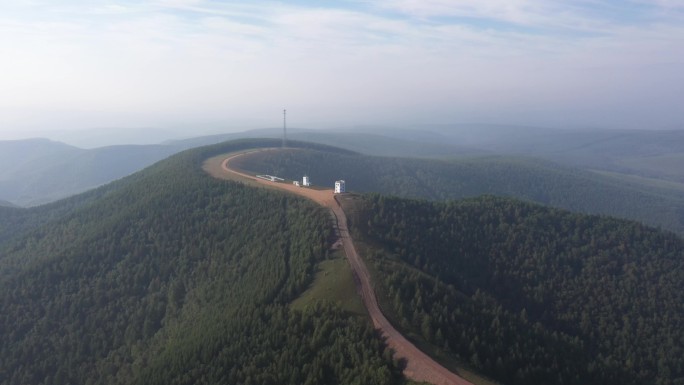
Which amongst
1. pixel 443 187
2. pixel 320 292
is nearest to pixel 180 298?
pixel 320 292

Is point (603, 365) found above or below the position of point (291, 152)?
below

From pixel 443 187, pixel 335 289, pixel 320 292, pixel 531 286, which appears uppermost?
pixel 335 289

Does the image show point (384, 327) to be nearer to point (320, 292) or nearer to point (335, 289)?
point (335, 289)

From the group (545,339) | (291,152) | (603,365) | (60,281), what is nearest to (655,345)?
(603,365)

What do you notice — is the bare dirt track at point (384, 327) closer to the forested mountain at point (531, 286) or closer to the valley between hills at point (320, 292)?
the valley between hills at point (320, 292)

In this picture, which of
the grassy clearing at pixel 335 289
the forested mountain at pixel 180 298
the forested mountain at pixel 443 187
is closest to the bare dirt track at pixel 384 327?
the grassy clearing at pixel 335 289

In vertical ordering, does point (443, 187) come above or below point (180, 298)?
above

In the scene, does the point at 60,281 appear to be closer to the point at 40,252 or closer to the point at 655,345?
the point at 40,252
